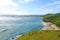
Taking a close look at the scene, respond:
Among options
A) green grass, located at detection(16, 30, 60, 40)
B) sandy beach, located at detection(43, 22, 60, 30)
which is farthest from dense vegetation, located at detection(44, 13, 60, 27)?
green grass, located at detection(16, 30, 60, 40)

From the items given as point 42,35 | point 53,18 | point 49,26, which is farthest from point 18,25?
point 53,18

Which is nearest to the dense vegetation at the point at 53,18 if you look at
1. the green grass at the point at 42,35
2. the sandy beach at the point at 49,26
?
the sandy beach at the point at 49,26

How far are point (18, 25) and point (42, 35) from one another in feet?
1.93

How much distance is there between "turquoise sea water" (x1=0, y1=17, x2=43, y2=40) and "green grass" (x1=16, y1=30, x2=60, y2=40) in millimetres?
98

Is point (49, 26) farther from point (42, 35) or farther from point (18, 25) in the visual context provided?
point (18, 25)

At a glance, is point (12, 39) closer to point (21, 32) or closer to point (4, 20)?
point (21, 32)

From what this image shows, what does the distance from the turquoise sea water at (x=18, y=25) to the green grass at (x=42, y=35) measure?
98 millimetres

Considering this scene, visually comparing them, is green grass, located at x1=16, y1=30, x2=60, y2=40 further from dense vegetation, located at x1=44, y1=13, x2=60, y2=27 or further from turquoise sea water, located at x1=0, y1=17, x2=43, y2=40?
dense vegetation, located at x1=44, y1=13, x2=60, y2=27

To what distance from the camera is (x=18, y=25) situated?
3.40 metres

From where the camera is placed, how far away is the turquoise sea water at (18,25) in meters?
3.34

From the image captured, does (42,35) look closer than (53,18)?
Yes

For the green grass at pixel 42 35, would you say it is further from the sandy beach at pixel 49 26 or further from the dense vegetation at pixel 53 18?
the dense vegetation at pixel 53 18

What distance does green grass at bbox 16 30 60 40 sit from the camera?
10.7ft

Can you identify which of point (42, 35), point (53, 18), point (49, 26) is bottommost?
point (42, 35)
